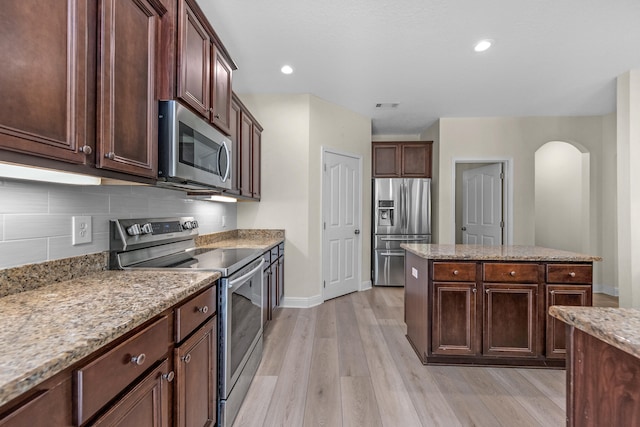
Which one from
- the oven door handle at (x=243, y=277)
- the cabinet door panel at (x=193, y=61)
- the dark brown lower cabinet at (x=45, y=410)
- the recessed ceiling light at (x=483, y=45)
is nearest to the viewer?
the dark brown lower cabinet at (x=45, y=410)

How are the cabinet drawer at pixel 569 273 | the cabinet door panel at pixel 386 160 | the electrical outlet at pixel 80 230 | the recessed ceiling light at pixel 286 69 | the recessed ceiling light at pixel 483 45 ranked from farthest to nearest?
1. the cabinet door panel at pixel 386 160
2. the recessed ceiling light at pixel 286 69
3. the recessed ceiling light at pixel 483 45
4. the cabinet drawer at pixel 569 273
5. the electrical outlet at pixel 80 230

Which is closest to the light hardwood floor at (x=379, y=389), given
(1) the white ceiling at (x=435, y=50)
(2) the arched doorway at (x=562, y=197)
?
(1) the white ceiling at (x=435, y=50)

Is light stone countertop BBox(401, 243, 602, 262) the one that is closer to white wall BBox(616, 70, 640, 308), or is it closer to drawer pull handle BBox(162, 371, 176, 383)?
white wall BBox(616, 70, 640, 308)

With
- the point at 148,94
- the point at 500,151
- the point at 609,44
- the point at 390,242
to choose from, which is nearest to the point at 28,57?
the point at 148,94

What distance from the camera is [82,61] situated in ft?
3.11

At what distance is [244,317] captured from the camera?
1807mm

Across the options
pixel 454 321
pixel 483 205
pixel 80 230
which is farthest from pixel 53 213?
pixel 483 205

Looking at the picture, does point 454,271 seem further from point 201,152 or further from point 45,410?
point 45,410

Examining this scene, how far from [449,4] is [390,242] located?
10.3 feet

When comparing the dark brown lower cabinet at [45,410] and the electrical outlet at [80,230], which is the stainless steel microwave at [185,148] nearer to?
the electrical outlet at [80,230]

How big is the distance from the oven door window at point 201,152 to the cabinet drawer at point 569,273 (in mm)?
2461

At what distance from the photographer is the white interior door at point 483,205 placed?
14.4 ft

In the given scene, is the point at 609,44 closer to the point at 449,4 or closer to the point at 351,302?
the point at 449,4

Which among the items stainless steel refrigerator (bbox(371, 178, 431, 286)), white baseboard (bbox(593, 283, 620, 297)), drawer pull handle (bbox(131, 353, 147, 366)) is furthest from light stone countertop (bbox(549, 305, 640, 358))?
white baseboard (bbox(593, 283, 620, 297))
